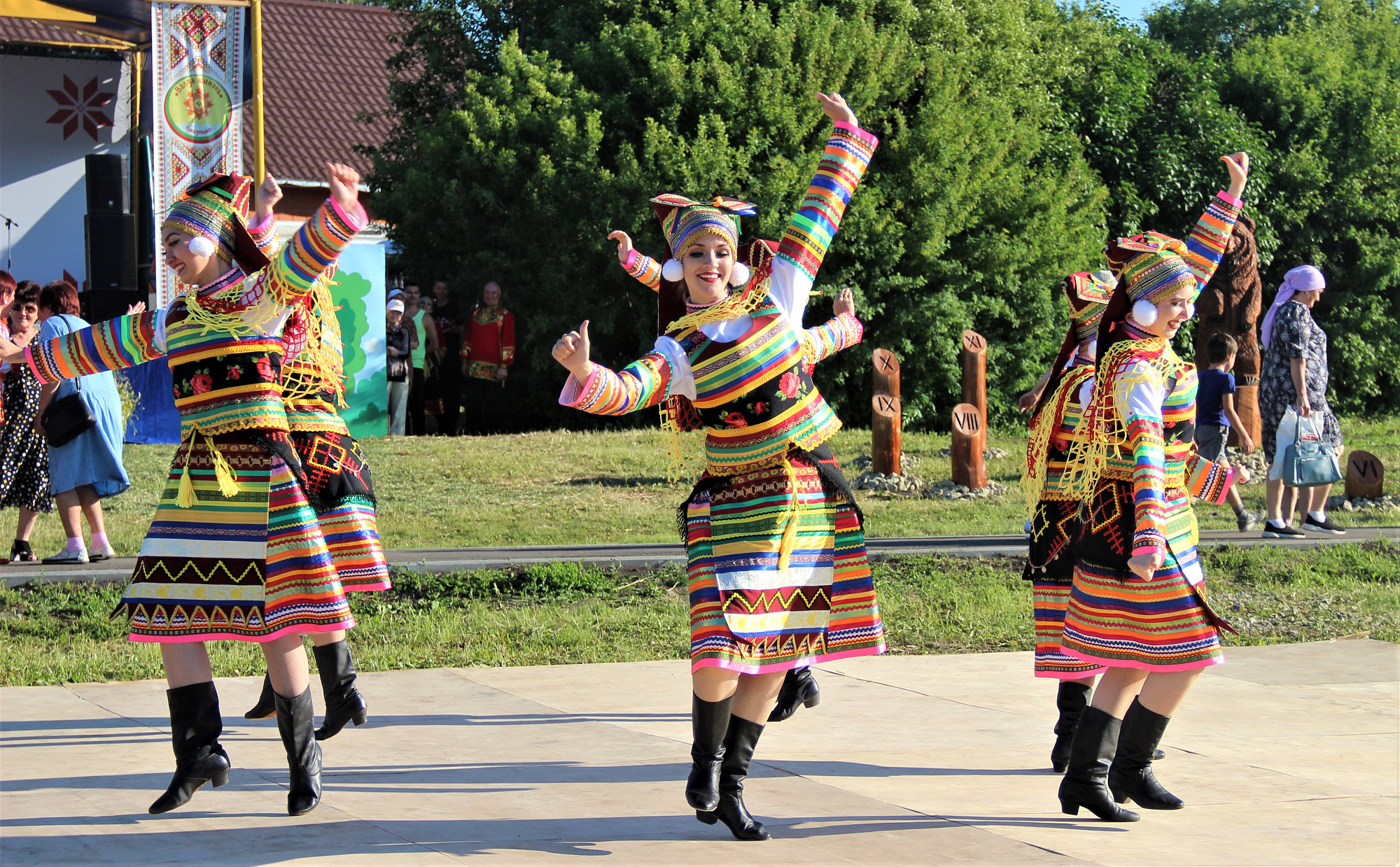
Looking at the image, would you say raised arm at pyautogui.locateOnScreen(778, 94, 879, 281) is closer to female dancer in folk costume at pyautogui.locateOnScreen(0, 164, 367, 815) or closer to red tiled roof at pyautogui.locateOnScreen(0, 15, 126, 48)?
female dancer in folk costume at pyautogui.locateOnScreen(0, 164, 367, 815)

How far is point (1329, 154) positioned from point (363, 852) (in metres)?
23.3

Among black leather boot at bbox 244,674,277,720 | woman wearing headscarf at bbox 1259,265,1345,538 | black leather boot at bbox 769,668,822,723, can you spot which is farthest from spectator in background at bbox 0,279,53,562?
woman wearing headscarf at bbox 1259,265,1345,538

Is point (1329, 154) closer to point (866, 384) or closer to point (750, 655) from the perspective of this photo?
point (866, 384)

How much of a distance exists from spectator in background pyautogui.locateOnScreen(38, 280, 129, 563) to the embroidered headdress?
4701 mm

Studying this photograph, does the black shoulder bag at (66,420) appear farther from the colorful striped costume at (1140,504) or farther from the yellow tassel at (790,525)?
the colorful striped costume at (1140,504)

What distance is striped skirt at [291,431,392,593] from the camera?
5.26m

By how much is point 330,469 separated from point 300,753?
1.04 metres

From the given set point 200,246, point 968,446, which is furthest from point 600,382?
point 968,446

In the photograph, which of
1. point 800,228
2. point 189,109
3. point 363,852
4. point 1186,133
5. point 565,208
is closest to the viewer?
point 363,852

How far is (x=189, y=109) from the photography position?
15.6 meters

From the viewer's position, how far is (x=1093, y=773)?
15.4 ft

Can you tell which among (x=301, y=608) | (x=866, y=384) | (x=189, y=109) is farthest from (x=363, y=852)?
(x=866, y=384)

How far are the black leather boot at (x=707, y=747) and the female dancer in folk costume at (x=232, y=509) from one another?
3.98ft

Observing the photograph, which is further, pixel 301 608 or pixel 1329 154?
pixel 1329 154
